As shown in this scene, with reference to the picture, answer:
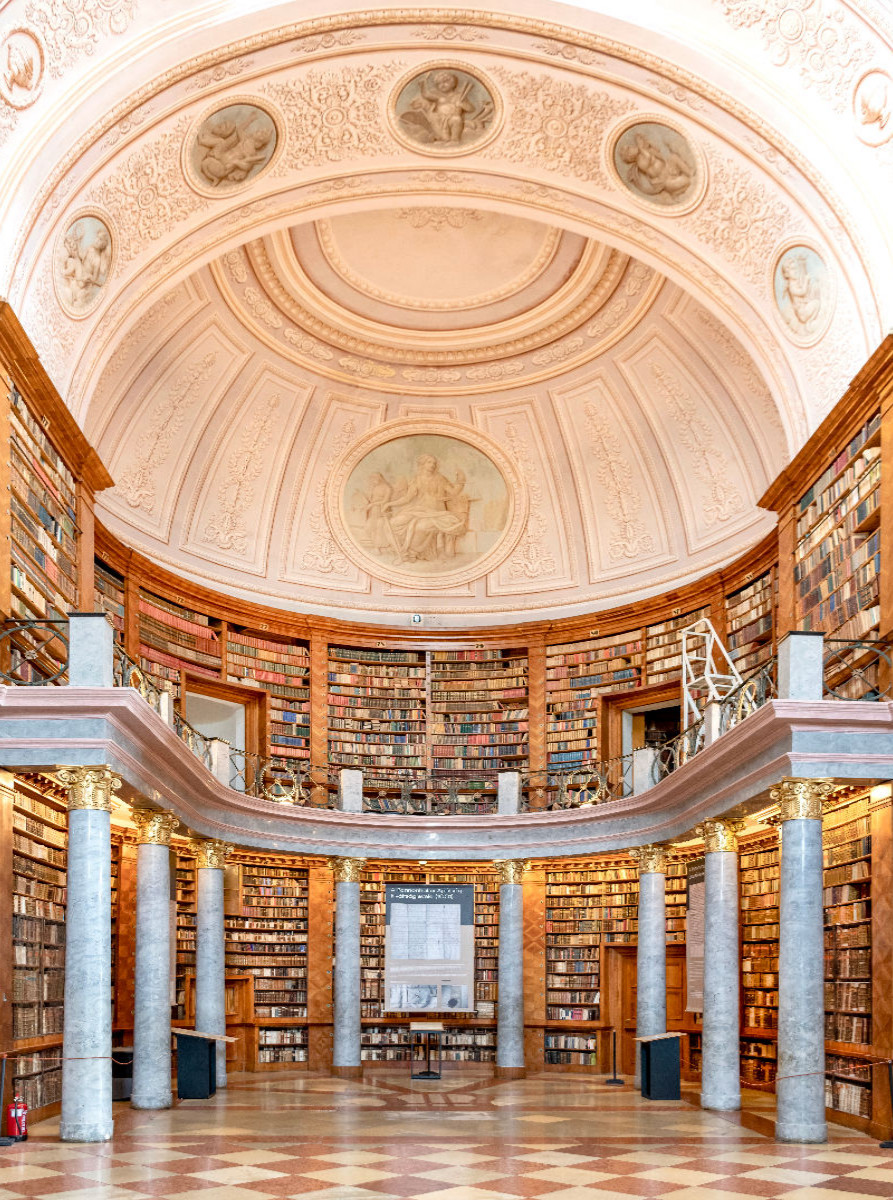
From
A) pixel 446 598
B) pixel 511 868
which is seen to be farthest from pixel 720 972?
pixel 446 598

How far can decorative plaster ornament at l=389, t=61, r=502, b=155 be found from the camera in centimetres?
1316

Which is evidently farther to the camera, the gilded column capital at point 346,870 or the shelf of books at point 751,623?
the gilded column capital at point 346,870

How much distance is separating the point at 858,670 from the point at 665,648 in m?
6.58

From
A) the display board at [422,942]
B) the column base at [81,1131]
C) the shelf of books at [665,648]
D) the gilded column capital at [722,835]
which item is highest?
the shelf of books at [665,648]

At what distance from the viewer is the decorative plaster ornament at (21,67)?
10.6 metres

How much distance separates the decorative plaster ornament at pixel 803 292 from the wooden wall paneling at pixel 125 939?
30.6ft

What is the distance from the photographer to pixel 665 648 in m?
18.0

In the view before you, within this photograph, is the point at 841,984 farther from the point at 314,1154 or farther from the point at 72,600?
the point at 72,600

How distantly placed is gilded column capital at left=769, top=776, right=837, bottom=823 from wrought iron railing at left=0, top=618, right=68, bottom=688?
5.66 m

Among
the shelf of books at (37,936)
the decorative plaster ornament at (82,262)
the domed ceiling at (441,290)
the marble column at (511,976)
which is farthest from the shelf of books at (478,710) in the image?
the decorative plaster ornament at (82,262)

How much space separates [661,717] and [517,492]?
13.1 feet

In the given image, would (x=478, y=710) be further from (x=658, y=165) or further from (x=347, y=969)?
(x=658, y=165)

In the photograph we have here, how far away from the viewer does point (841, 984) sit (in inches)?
453

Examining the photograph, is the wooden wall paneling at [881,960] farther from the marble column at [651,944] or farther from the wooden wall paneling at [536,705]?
the wooden wall paneling at [536,705]
